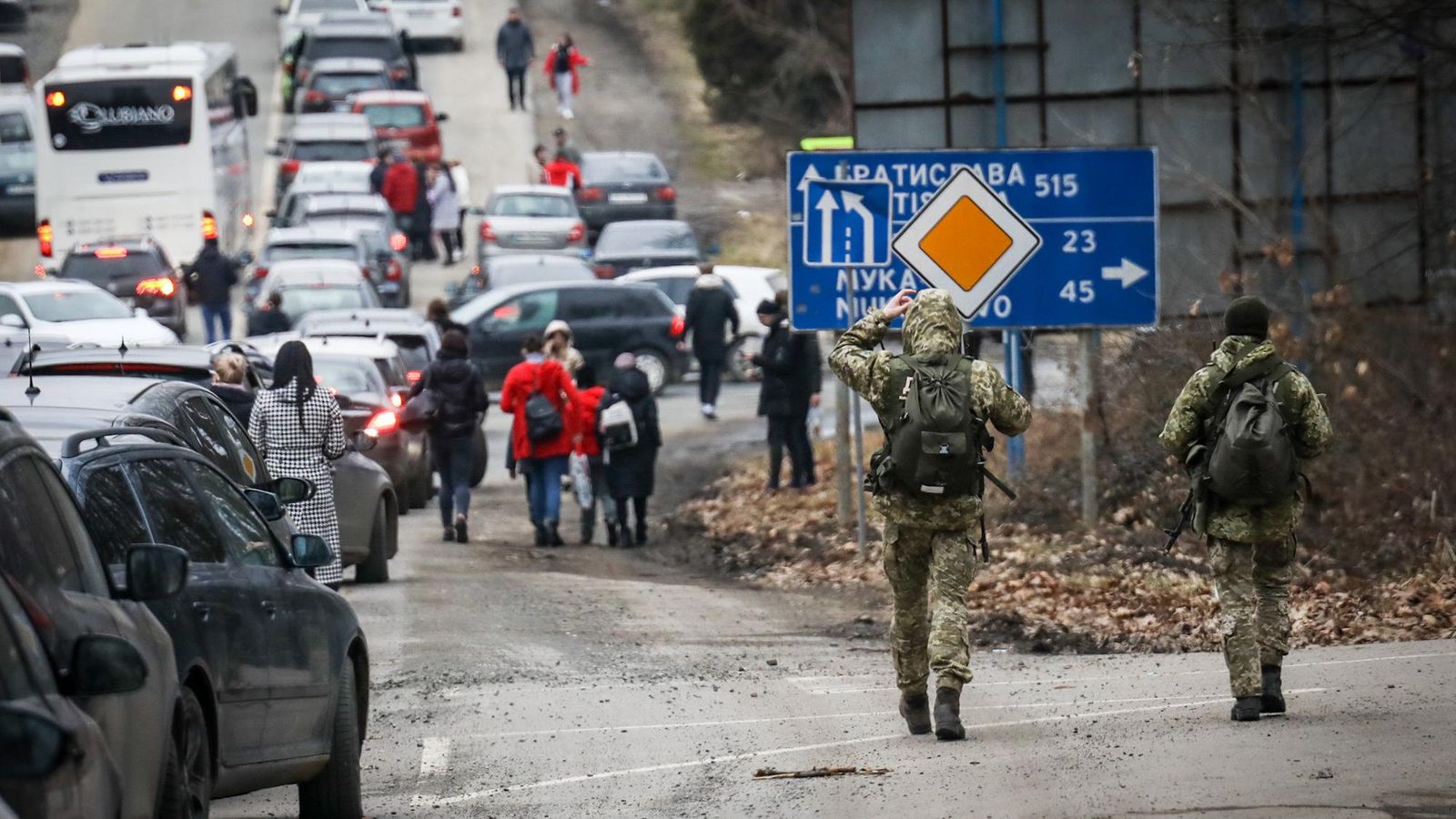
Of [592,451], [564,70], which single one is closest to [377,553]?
[592,451]

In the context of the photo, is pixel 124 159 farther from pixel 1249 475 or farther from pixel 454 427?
pixel 1249 475

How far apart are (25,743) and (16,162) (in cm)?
4117

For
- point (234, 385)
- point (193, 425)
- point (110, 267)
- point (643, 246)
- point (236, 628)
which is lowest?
point (236, 628)

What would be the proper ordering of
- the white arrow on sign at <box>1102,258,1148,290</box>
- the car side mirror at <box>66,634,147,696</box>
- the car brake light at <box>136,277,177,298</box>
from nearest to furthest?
1. the car side mirror at <box>66,634,147,696</box>
2. the white arrow on sign at <box>1102,258,1148,290</box>
3. the car brake light at <box>136,277,177,298</box>

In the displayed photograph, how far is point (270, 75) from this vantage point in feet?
193

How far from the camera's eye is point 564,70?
53.2 m

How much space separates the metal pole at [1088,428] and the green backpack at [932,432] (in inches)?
320

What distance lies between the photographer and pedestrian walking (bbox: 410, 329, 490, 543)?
18.6 meters

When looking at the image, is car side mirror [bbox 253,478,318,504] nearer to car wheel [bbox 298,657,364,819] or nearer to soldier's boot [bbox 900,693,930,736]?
car wheel [bbox 298,657,364,819]

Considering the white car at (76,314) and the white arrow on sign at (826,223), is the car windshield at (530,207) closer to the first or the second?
the white car at (76,314)

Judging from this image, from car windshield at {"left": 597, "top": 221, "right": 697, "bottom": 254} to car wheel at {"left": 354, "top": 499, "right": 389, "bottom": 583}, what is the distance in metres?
23.6

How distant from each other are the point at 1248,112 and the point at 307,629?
13.2m

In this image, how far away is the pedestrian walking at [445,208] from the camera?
41594 millimetres

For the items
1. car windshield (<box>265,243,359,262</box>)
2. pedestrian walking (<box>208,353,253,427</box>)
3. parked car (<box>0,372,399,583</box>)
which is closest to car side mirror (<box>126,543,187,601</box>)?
parked car (<box>0,372,399,583</box>)
